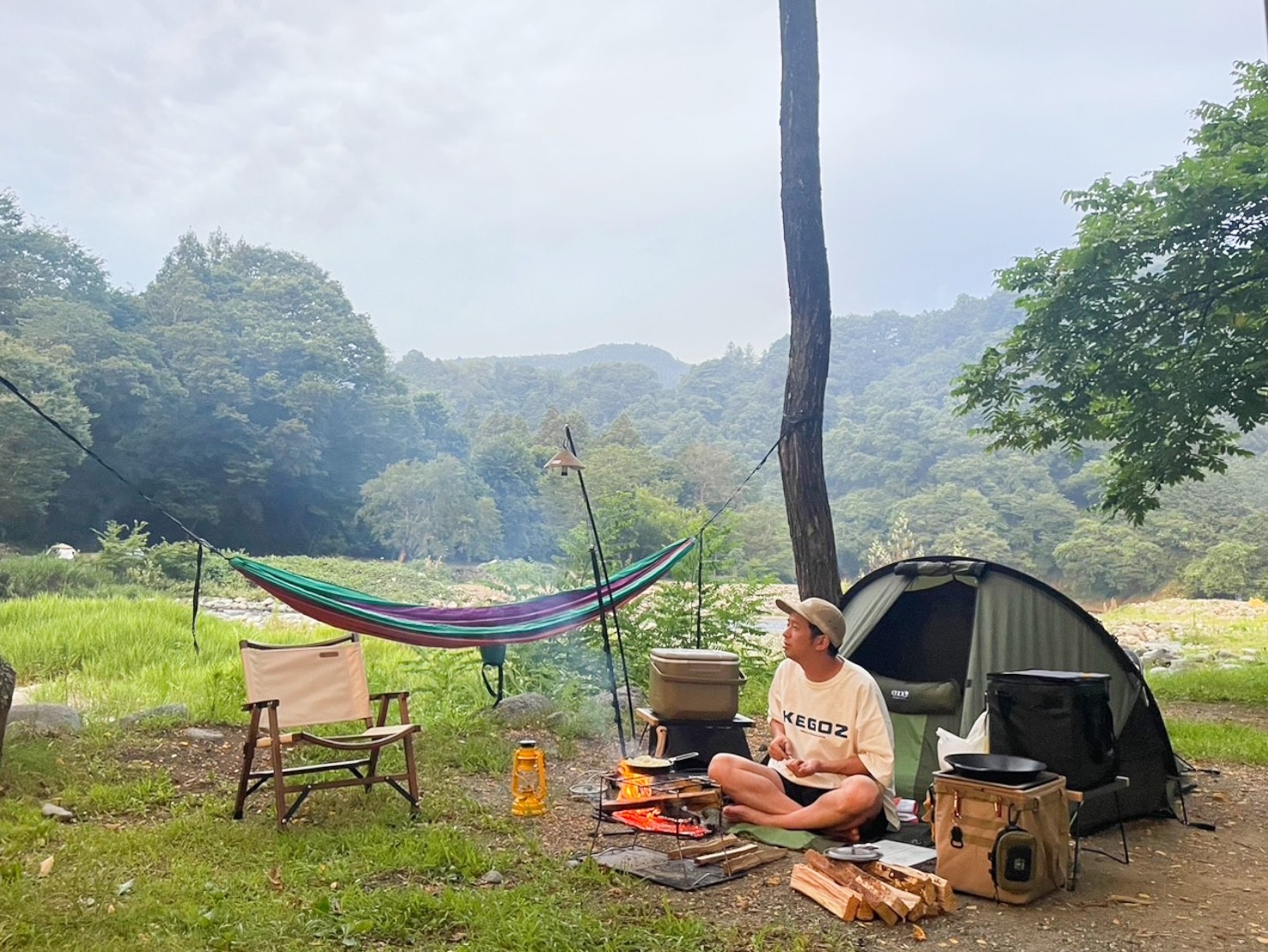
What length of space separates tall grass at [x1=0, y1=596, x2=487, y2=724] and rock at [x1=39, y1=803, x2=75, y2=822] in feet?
4.08

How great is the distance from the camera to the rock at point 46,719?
11.7 ft

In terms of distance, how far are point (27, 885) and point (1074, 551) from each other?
19.6 meters

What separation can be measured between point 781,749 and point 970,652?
84 cm

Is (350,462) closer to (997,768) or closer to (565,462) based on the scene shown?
(565,462)

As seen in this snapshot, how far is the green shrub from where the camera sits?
38.7 feet

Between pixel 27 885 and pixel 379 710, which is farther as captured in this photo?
pixel 379 710

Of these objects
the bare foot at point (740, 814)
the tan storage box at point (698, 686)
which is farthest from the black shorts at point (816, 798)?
the tan storage box at point (698, 686)

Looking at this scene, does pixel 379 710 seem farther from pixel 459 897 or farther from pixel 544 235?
pixel 544 235

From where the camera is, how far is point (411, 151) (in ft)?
136

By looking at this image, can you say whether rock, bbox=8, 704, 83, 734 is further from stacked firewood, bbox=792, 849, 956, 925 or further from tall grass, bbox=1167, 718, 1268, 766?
tall grass, bbox=1167, 718, 1268, 766

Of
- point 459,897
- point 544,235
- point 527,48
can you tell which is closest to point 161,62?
point 527,48

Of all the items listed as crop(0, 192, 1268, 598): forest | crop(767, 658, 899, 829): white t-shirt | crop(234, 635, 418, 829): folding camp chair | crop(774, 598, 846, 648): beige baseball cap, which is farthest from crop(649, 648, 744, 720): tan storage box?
crop(0, 192, 1268, 598): forest

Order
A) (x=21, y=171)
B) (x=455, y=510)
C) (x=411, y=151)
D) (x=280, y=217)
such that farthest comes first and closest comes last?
(x=411, y=151), (x=280, y=217), (x=21, y=171), (x=455, y=510)

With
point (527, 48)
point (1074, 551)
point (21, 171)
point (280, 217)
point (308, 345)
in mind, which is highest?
point (527, 48)
